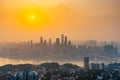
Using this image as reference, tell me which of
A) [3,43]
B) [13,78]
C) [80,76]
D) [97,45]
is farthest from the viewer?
[97,45]

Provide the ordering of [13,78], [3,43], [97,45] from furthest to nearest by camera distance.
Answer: [97,45] < [3,43] < [13,78]

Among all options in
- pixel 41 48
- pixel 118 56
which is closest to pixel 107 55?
pixel 118 56

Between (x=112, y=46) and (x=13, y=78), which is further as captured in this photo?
(x=112, y=46)

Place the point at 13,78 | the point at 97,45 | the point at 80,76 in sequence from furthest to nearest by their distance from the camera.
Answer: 1. the point at 97,45
2. the point at 80,76
3. the point at 13,78

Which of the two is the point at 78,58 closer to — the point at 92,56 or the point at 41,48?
the point at 92,56

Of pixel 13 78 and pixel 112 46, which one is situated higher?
pixel 112 46

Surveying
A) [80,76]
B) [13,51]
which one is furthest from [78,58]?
[80,76]

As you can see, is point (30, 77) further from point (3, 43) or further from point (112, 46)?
point (112, 46)

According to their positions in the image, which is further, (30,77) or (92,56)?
(92,56)

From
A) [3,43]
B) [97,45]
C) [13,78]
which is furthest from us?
[97,45]
